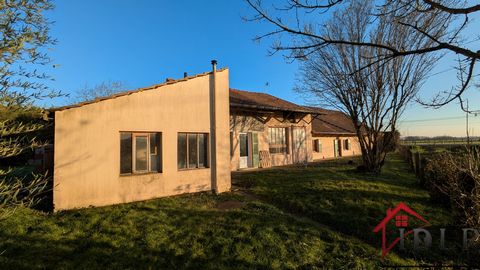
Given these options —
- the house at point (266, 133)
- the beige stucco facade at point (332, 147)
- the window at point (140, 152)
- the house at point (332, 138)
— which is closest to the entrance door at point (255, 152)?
the house at point (266, 133)

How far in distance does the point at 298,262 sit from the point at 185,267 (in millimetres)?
2059

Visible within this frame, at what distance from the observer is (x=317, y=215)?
Answer: 26.5 ft

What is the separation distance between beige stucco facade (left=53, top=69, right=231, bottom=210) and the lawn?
588mm

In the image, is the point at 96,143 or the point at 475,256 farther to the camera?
the point at 96,143

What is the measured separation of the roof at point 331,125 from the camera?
26.0 m

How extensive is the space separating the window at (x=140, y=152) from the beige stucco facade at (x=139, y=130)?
193mm

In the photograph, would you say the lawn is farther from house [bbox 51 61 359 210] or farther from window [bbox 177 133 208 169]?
window [bbox 177 133 208 169]

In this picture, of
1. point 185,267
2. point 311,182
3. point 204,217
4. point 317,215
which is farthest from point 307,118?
point 185,267

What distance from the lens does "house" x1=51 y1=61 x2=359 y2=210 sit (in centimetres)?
750

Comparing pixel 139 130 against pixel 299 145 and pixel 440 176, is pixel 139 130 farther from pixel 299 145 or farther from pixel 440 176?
pixel 299 145

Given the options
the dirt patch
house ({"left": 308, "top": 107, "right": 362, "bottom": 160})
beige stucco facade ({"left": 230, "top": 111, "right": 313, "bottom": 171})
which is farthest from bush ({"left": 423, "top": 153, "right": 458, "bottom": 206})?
house ({"left": 308, "top": 107, "right": 362, "bottom": 160})

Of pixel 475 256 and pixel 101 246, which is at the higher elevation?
pixel 101 246

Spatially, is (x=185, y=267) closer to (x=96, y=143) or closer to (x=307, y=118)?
(x=96, y=143)

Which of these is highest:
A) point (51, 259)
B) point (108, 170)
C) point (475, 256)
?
point (108, 170)
